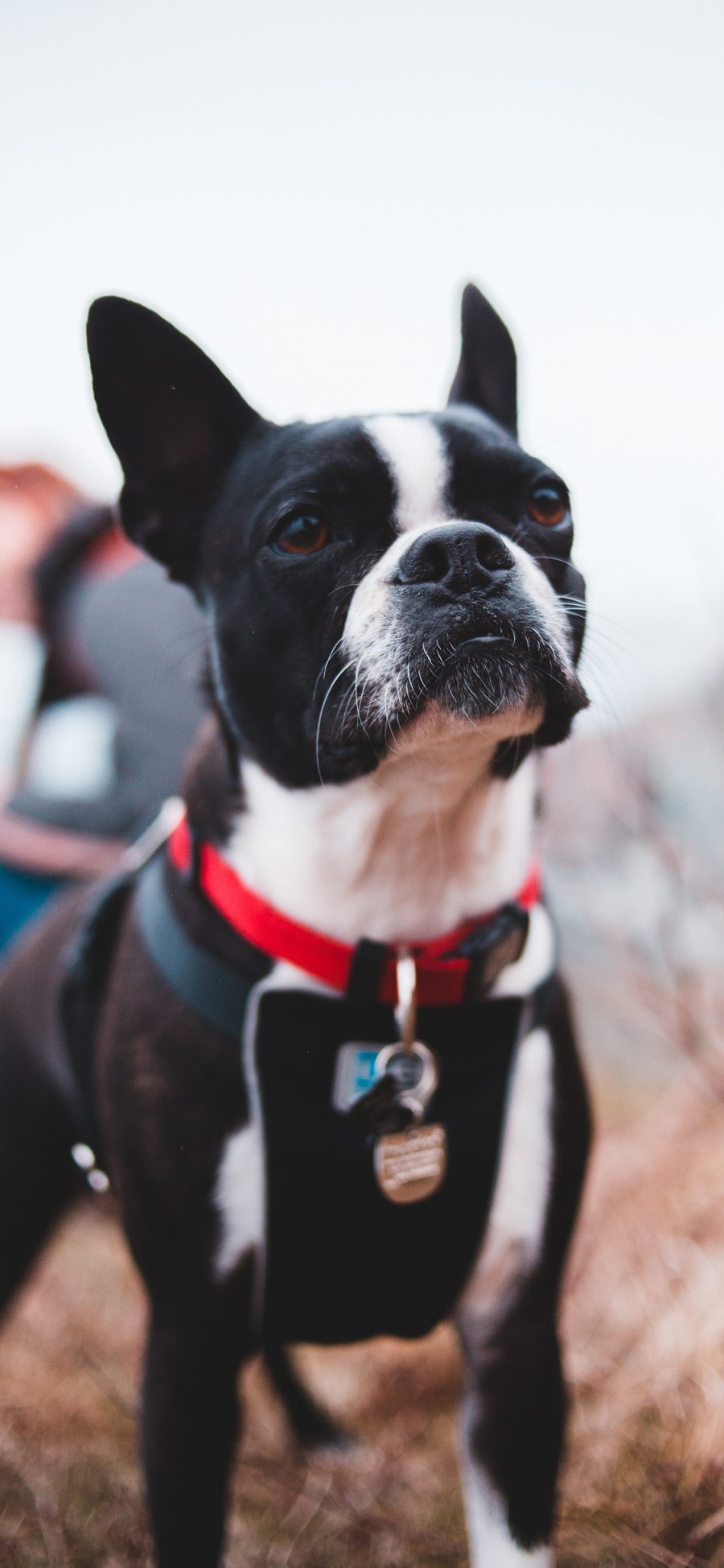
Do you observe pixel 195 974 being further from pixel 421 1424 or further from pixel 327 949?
pixel 421 1424

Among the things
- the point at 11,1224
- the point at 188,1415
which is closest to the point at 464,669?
the point at 188,1415

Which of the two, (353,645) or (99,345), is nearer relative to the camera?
(353,645)

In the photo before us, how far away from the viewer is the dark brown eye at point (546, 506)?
1751 millimetres

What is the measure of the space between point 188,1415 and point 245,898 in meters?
0.70

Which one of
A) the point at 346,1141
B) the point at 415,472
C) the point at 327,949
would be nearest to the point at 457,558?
the point at 415,472

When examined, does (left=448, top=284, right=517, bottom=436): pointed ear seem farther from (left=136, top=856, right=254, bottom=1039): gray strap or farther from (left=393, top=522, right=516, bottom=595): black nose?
(left=136, top=856, right=254, bottom=1039): gray strap

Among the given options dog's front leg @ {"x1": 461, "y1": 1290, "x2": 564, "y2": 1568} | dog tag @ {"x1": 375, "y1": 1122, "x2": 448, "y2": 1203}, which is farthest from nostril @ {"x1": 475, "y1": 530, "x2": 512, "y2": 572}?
dog's front leg @ {"x1": 461, "y1": 1290, "x2": 564, "y2": 1568}

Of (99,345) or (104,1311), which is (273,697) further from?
(104,1311)

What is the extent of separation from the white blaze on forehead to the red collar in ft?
1.81

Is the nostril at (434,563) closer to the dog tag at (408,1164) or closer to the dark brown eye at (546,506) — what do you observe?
the dark brown eye at (546,506)

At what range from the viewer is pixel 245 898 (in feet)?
5.57

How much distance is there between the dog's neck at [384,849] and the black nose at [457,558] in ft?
0.80

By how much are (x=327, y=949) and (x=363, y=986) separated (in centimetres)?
7

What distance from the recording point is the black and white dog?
1575 millimetres
